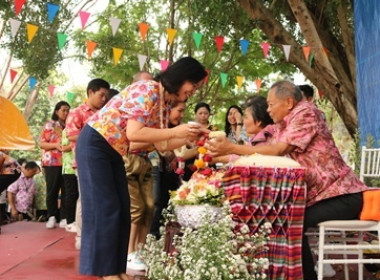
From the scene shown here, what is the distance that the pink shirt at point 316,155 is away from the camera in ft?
11.9

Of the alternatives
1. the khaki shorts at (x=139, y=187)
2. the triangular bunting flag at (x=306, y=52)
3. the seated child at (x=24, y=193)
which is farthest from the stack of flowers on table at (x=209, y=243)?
the seated child at (x=24, y=193)

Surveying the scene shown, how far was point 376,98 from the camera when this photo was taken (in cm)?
752

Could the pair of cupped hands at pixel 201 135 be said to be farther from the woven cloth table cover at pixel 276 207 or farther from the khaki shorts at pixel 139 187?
the khaki shorts at pixel 139 187

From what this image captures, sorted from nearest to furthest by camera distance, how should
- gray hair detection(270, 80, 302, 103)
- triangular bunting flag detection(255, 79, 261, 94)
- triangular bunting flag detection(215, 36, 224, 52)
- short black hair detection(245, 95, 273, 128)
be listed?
1. gray hair detection(270, 80, 302, 103)
2. short black hair detection(245, 95, 273, 128)
3. triangular bunting flag detection(215, 36, 224, 52)
4. triangular bunting flag detection(255, 79, 261, 94)

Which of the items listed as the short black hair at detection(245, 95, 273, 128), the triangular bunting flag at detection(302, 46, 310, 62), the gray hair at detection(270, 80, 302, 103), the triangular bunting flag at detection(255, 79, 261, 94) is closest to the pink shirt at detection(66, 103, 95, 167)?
the short black hair at detection(245, 95, 273, 128)

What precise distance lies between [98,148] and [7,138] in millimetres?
7666

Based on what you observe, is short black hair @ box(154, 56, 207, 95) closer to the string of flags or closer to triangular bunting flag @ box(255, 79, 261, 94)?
the string of flags

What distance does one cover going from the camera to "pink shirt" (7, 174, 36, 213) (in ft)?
33.8

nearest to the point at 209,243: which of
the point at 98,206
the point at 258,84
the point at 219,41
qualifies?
the point at 98,206

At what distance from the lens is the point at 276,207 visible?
11.1 feet

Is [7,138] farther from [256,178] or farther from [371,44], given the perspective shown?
[256,178]

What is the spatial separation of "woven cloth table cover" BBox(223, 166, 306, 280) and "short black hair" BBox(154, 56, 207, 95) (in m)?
0.60

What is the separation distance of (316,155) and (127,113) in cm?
116

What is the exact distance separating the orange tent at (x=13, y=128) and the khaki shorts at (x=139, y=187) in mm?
6218
